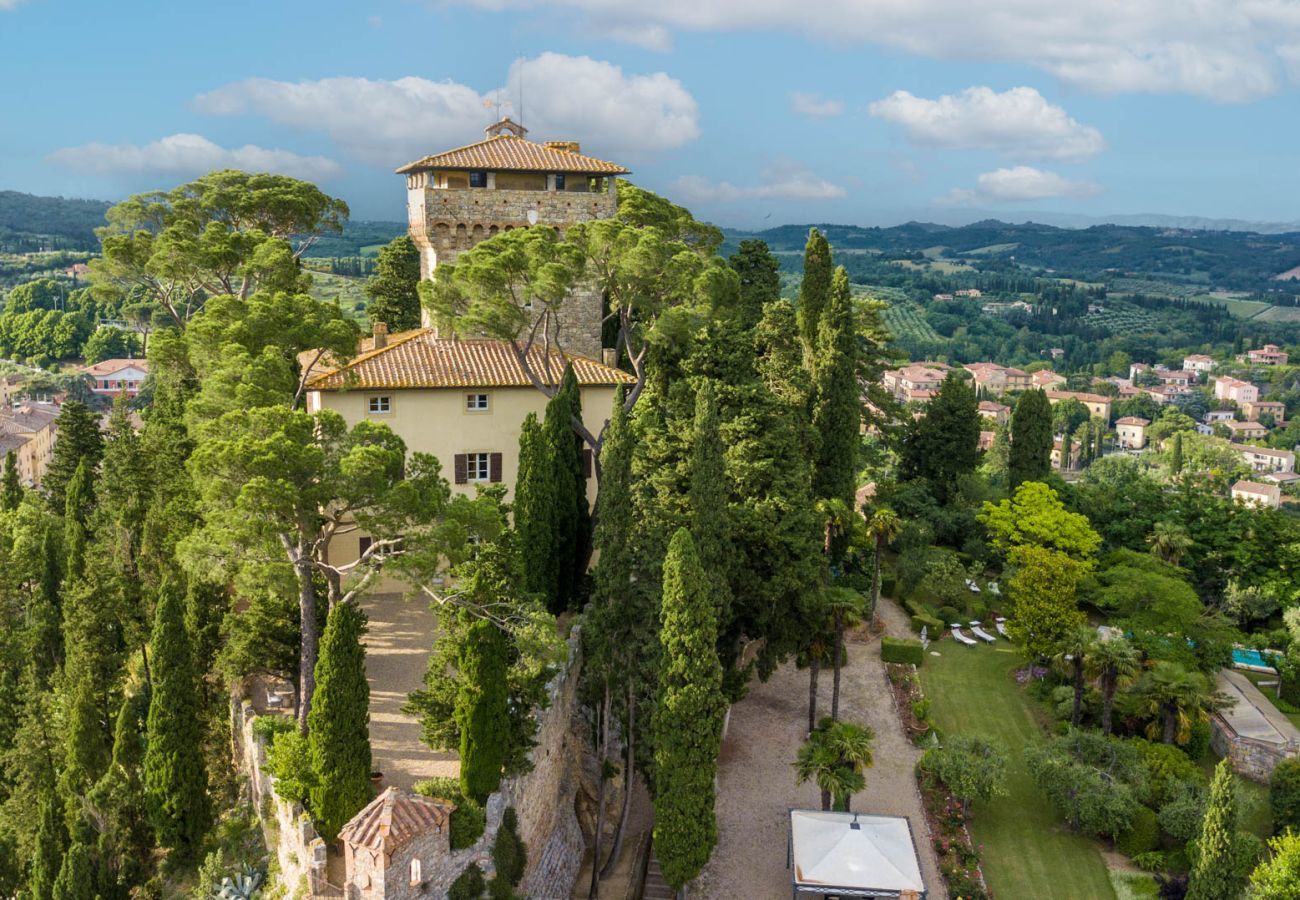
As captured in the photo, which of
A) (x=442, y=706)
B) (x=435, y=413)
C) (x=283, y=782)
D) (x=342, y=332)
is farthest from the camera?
(x=435, y=413)

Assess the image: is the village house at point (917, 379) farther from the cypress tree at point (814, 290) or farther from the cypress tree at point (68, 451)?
the cypress tree at point (68, 451)

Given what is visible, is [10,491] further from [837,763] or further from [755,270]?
[837,763]

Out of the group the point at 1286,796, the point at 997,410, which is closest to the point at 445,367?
the point at 1286,796

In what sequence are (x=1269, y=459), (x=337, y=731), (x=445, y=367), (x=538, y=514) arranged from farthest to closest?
(x=1269, y=459) < (x=445, y=367) < (x=538, y=514) < (x=337, y=731)

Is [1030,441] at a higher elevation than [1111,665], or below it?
higher

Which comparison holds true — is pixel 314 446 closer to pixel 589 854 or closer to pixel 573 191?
pixel 589 854

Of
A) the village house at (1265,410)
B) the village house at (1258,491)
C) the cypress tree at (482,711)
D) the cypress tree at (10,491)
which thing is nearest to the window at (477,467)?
the cypress tree at (482,711)

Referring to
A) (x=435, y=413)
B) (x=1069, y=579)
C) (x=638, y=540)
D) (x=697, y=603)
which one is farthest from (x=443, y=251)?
(x=1069, y=579)
